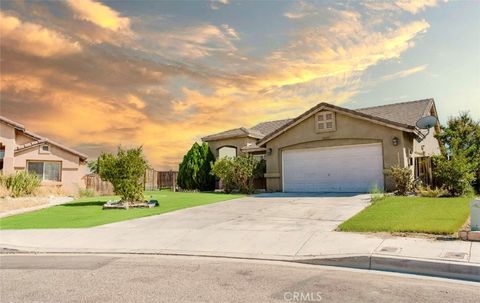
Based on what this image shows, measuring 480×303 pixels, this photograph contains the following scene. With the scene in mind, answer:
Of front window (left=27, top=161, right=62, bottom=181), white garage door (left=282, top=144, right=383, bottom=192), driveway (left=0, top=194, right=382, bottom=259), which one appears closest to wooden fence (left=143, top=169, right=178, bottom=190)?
front window (left=27, top=161, right=62, bottom=181)

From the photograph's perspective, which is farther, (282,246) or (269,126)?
(269,126)

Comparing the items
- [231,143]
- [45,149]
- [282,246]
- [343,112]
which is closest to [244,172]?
[231,143]

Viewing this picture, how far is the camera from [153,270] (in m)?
6.82

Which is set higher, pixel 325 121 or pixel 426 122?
pixel 325 121

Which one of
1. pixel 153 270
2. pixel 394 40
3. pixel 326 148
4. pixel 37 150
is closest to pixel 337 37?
pixel 394 40

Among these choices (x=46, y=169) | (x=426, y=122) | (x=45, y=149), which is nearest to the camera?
(x=426, y=122)

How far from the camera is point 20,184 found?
74.0ft

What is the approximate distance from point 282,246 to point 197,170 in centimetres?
2004

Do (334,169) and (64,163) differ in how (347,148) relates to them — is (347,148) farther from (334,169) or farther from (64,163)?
(64,163)

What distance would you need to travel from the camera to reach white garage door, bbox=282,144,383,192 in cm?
1900

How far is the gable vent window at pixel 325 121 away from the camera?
2041 centimetres

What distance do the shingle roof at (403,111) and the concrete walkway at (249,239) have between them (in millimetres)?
9557

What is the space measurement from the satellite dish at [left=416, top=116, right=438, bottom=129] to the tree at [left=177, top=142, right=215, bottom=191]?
14760 mm

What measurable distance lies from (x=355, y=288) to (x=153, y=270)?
11.6ft
